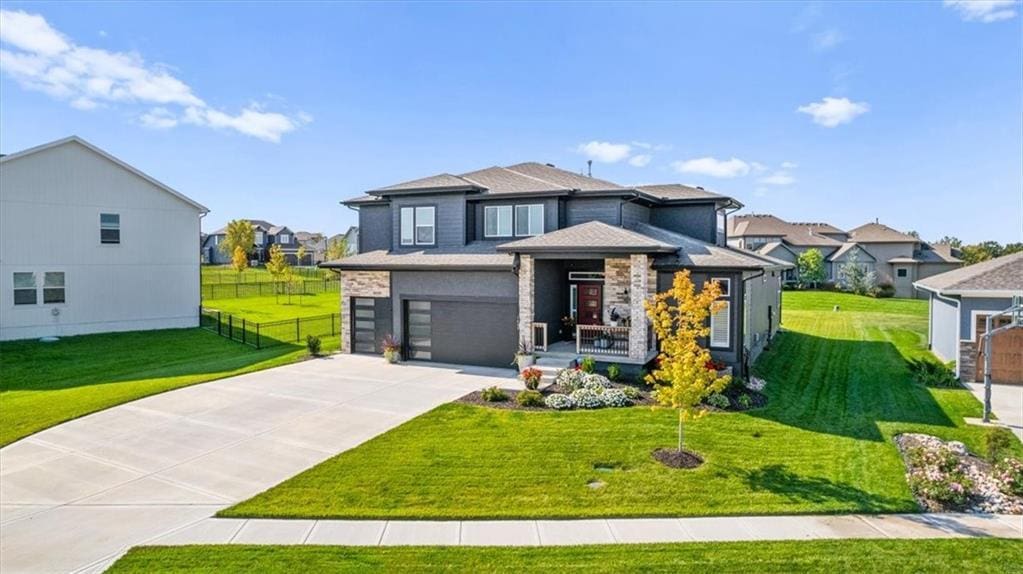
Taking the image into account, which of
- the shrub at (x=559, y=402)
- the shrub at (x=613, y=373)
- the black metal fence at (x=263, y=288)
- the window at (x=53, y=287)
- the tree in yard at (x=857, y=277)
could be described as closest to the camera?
the shrub at (x=559, y=402)

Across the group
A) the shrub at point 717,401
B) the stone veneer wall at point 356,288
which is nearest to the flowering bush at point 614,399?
the shrub at point 717,401

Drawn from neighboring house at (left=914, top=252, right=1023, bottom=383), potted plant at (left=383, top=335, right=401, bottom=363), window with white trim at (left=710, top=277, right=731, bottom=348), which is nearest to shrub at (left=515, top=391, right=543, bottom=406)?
window with white trim at (left=710, top=277, right=731, bottom=348)

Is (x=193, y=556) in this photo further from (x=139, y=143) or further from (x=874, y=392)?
(x=139, y=143)

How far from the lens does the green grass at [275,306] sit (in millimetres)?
32219

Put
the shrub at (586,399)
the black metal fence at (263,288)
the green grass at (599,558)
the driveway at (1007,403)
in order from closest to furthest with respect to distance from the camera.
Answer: the green grass at (599,558), the driveway at (1007,403), the shrub at (586,399), the black metal fence at (263,288)

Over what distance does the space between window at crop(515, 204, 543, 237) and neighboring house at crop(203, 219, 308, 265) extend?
210ft

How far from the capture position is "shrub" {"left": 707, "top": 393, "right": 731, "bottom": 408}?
13593mm

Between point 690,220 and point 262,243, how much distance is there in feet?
244

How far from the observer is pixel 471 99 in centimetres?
2530

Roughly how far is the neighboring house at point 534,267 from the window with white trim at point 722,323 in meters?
0.03

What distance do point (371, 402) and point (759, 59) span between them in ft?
59.0

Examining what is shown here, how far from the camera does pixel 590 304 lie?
1945 centimetres

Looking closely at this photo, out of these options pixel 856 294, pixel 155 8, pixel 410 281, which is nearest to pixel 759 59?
pixel 410 281

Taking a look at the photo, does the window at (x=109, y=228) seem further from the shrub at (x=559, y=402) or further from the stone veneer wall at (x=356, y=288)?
the shrub at (x=559, y=402)
